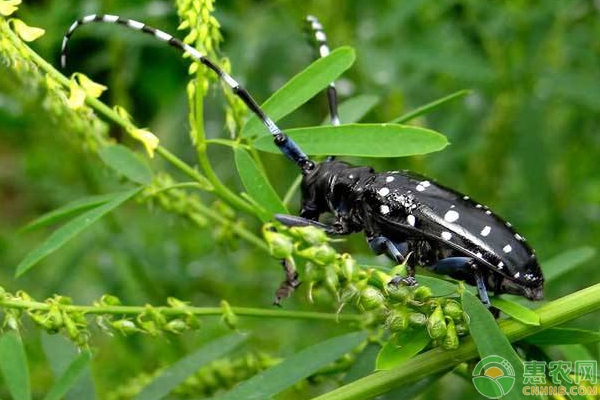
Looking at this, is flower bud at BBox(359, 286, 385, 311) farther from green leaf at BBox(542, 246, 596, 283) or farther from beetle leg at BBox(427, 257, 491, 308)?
green leaf at BBox(542, 246, 596, 283)

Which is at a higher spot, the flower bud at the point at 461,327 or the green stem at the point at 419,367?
the flower bud at the point at 461,327

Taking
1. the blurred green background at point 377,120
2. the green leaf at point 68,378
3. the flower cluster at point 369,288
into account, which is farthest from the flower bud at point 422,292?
the blurred green background at point 377,120

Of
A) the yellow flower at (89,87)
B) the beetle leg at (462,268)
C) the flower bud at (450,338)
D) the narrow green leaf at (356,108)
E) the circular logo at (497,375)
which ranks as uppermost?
the narrow green leaf at (356,108)

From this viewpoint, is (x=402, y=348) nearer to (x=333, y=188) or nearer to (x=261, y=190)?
(x=261, y=190)

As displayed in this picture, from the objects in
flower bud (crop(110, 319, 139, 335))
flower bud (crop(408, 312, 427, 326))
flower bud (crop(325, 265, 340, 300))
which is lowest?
flower bud (crop(325, 265, 340, 300))

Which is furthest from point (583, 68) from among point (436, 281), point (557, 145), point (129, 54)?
point (436, 281)

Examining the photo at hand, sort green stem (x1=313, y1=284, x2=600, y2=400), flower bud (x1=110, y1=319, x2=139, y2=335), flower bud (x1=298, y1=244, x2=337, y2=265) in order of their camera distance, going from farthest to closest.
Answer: flower bud (x1=110, y1=319, x2=139, y2=335)
green stem (x1=313, y1=284, x2=600, y2=400)
flower bud (x1=298, y1=244, x2=337, y2=265)

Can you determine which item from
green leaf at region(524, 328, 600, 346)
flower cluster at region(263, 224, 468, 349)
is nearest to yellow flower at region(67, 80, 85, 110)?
flower cluster at region(263, 224, 468, 349)

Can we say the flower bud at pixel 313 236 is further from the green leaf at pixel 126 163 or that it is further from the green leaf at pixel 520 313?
the green leaf at pixel 126 163
